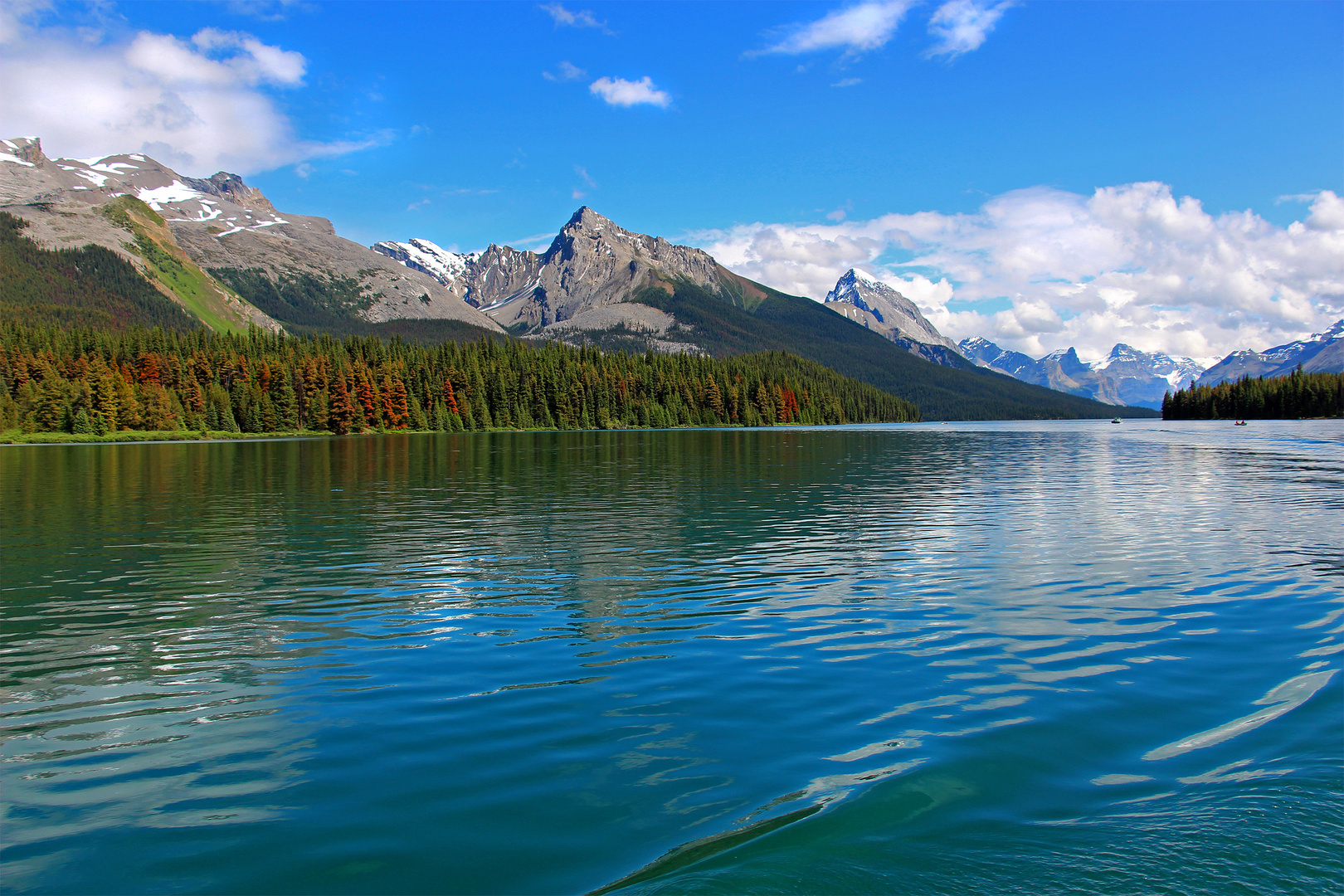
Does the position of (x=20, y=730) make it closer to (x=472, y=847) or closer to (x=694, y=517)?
(x=472, y=847)

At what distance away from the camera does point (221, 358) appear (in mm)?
192125

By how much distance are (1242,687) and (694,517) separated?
2582cm

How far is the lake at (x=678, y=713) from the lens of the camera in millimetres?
8141

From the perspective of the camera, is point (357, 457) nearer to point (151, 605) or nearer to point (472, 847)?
point (151, 605)

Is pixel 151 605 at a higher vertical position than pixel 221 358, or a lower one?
lower

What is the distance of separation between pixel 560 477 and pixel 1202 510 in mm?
43938

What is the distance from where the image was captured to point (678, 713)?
489 inches

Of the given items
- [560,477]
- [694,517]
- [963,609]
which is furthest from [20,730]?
[560,477]

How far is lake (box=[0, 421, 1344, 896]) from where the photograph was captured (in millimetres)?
8141

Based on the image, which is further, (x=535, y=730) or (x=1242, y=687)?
(x=1242, y=687)

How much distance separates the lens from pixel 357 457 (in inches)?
3738

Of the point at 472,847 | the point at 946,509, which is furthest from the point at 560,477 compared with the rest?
the point at 472,847

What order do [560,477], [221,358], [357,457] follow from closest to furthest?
[560,477], [357,457], [221,358]

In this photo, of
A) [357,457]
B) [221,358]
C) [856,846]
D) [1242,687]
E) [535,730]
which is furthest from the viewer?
[221,358]
